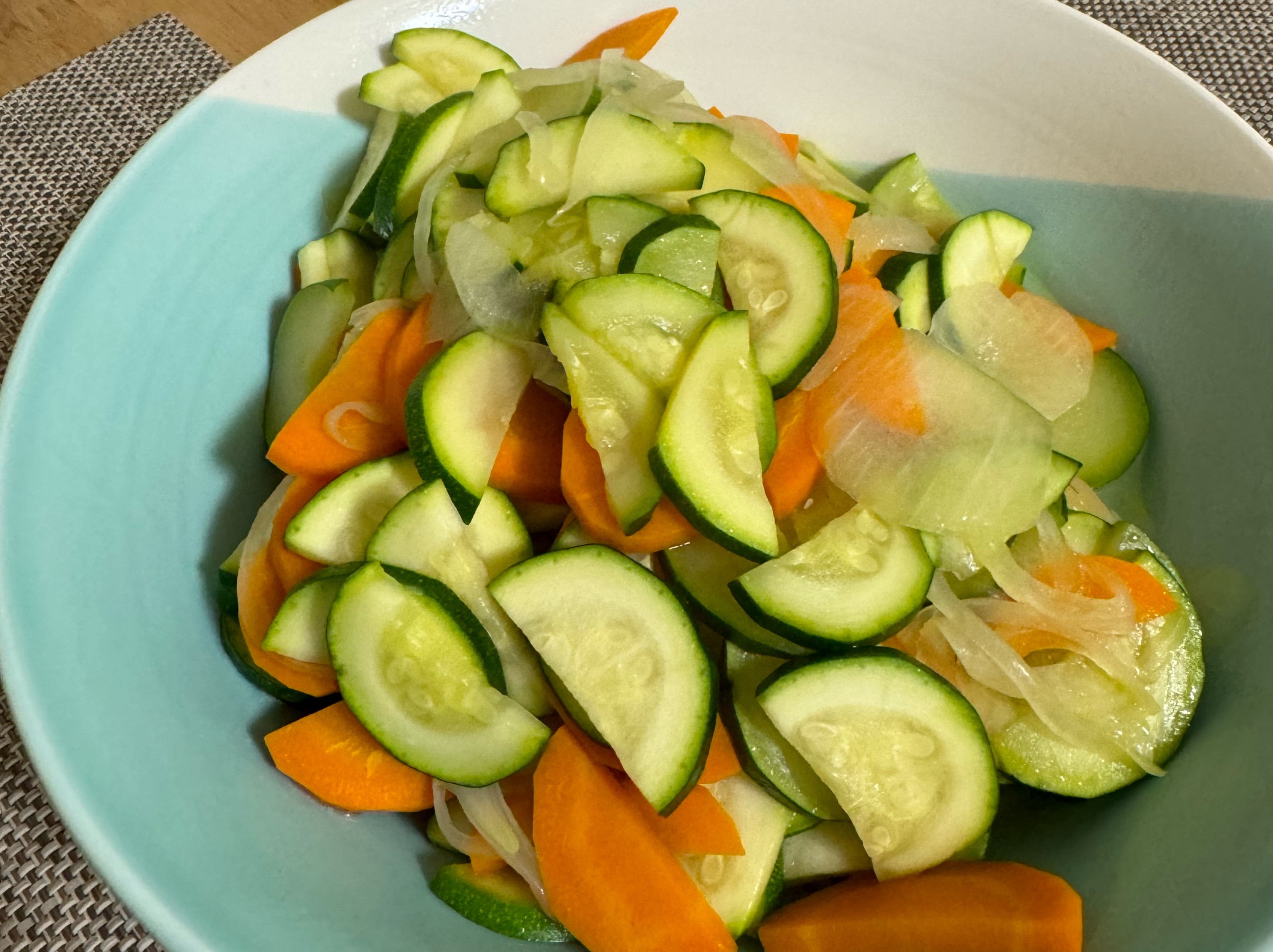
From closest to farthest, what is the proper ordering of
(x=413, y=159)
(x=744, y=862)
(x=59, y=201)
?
(x=744, y=862) → (x=413, y=159) → (x=59, y=201)

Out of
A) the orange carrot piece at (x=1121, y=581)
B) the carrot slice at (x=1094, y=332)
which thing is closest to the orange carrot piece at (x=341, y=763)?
the orange carrot piece at (x=1121, y=581)

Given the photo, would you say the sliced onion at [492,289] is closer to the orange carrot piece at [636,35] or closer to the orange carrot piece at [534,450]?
the orange carrot piece at [534,450]

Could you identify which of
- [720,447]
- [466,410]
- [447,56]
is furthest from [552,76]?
[720,447]

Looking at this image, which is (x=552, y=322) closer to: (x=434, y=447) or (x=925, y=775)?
(x=434, y=447)

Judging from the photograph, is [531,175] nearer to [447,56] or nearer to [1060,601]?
[447,56]

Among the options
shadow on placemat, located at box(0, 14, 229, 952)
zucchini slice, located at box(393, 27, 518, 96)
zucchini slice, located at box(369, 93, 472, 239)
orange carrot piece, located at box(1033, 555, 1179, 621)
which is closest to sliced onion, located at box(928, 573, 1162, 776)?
orange carrot piece, located at box(1033, 555, 1179, 621)

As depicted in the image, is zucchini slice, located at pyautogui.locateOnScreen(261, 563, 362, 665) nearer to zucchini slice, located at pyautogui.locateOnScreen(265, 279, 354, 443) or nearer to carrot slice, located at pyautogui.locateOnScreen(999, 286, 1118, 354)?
zucchini slice, located at pyautogui.locateOnScreen(265, 279, 354, 443)

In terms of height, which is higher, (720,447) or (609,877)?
(720,447)
